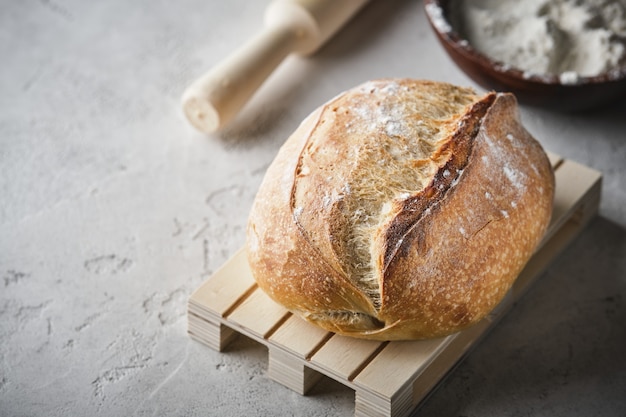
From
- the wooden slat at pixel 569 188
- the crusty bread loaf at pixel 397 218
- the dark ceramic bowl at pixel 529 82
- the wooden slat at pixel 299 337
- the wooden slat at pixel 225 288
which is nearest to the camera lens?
the crusty bread loaf at pixel 397 218

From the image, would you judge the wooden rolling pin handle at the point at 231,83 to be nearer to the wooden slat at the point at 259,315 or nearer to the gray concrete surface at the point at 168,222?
the gray concrete surface at the point at 168,222

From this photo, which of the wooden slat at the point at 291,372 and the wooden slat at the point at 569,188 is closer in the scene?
the wooden slat at the point at 291,372

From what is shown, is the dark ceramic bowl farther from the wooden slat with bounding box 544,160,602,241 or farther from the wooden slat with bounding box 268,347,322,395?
the wooden slat with bounding box 268,347,322,395

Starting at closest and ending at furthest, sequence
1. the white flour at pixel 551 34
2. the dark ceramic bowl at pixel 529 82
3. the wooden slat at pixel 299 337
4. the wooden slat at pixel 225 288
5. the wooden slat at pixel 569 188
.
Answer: the wooden slat at pixel 299 337
the wooden slat at pixel 225 288
the wooden slat at pixel 569 188
the dark ceramic bowl at pixel 529 82
the white flour at pixel 551 34

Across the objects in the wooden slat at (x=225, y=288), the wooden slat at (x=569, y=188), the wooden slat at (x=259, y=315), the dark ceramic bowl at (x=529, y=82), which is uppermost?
the wooden slat at (x=225, y=288)

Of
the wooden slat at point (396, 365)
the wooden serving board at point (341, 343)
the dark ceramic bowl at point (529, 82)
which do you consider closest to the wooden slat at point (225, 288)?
the wooden serving board at point (341, 343)

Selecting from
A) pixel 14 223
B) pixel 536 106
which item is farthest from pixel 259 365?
pixel 536 106

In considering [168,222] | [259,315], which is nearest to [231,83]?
[168,222]
